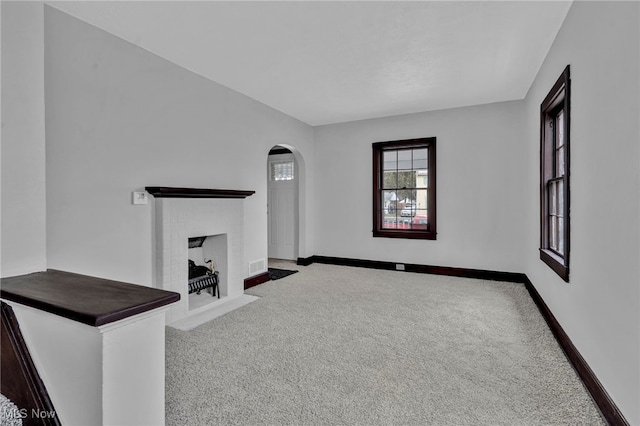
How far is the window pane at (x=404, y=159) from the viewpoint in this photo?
18.0 feet

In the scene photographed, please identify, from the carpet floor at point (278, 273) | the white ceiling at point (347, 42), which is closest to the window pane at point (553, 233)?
the white ceiling at point (347, 42)

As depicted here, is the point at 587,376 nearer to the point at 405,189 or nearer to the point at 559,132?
the point at 559,132

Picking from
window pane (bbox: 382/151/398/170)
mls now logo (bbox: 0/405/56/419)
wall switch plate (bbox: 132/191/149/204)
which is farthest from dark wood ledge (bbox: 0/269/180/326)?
window pane (bbox: 382/151/398/170)

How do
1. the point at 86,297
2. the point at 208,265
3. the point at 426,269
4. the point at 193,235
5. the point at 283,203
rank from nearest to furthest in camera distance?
the point at 86,297
the point at 193,235
the point at 208,265
the point at 426,269
the point at 283,203

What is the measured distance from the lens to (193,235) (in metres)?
3.51

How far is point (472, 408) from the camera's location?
1.85m

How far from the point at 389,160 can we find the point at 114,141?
13.4 feet

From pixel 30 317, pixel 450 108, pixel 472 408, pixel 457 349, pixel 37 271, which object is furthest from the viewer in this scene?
pixel 450 108

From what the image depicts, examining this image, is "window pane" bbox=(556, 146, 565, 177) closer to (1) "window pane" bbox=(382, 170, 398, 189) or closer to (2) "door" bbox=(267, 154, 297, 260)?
(1) "window pane" bbox=(382, 170, 398, 189)

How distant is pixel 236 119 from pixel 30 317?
325cm

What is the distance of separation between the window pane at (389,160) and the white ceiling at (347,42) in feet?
4.35

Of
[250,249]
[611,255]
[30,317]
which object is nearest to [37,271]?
[30,317]

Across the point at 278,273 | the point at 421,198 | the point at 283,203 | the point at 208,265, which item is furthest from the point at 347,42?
the point at 283,203

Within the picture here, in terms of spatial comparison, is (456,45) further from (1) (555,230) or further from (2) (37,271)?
(2) (37,271)
